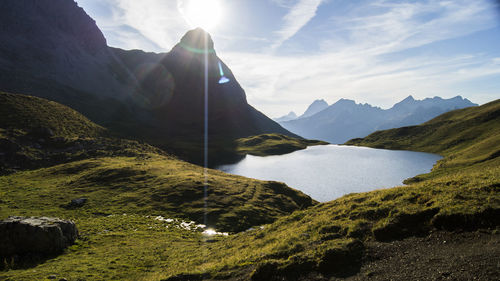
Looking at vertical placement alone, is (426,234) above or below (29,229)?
above

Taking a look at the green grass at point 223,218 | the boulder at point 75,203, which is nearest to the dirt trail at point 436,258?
the green grass at point 223,218

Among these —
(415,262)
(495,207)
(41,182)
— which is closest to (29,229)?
(415,262)

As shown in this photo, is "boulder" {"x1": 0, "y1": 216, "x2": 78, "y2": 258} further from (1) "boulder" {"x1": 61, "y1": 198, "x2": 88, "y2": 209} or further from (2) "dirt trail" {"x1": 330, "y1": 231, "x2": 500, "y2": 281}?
(2) "dirt trail" {"x1": 330, "y1": 231, "x2": 500, "y2": 281}

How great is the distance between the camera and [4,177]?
2280 inches

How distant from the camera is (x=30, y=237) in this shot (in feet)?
77.9

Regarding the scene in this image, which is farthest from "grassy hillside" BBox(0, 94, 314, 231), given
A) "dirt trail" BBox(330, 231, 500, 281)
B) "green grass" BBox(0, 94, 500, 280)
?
"dirt trail" BBox(330, 231, 500, 281)

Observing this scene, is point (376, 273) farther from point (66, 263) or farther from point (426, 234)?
point (66, 263)

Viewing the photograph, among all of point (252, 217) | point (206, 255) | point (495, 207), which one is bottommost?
point (252, 217)

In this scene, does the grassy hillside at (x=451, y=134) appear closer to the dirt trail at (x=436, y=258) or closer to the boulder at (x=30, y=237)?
the dirt trail at (x=436, y=258)

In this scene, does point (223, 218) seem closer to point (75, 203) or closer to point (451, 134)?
point (75, 203)

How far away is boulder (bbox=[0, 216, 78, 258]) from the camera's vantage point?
23.0 m

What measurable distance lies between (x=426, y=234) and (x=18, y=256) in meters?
35.2

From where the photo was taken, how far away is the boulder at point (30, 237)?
75.4 ft

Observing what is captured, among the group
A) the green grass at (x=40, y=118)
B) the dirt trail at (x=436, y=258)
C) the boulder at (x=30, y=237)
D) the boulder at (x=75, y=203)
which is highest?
the green grass at (x=40, y=118)
